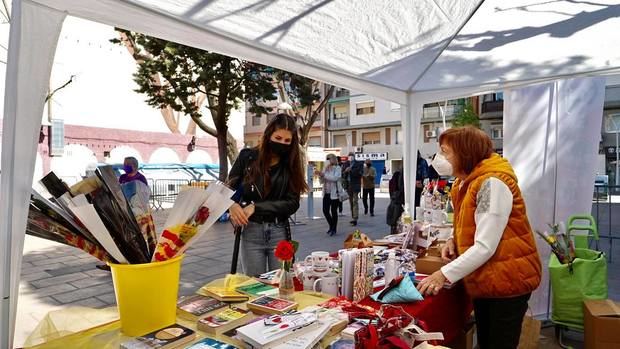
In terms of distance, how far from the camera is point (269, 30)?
2.34 meters

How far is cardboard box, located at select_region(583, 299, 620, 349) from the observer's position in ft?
8.02

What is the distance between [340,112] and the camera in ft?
114

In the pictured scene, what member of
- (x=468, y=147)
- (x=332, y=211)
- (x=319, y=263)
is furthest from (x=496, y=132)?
(x=319, y=263)

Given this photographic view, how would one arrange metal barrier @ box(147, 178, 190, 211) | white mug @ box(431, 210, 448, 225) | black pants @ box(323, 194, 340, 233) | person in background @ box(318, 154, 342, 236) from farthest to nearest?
metal barrier @ box(147, 178, 190, 211) < person in background @ box(318, 154, 342, 236) < black pants @ box(323, 194, 340, 233) < white mug @ box(431, 210, 448, 225)

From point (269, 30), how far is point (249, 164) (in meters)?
0.81

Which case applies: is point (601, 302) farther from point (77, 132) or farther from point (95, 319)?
point (77, 132)

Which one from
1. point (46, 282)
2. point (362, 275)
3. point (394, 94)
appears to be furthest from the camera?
point (46, 282)

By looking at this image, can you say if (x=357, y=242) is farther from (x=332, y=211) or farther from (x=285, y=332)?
(x=332, y=211)

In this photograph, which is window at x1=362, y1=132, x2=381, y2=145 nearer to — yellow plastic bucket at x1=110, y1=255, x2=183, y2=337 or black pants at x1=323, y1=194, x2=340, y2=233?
black pants at x1=323, y1=194, x2=340, y2=233

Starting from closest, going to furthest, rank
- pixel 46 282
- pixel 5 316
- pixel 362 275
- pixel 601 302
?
pixel 5 316 < pixel 362 275 < pixel 601 302 < pixel 46 282

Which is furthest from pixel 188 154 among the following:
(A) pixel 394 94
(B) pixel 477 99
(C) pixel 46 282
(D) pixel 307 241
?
(B) pixel 477 99

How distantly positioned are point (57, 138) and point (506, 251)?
15.4 m

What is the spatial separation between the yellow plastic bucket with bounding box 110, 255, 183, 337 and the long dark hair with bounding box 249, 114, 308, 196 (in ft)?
3.44

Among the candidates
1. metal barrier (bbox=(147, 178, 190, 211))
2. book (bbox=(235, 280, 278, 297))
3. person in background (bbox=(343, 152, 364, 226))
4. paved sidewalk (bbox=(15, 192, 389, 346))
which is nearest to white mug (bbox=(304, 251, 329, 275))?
book (bbox=(235, 280, 278, 297))
